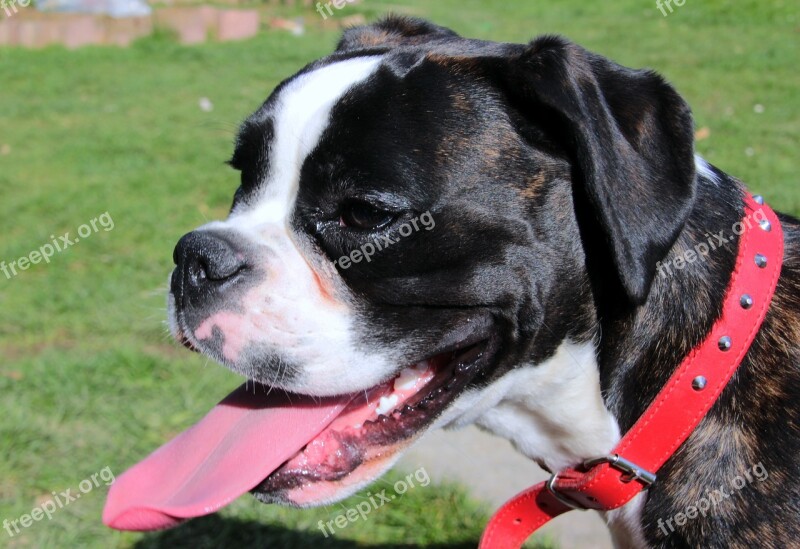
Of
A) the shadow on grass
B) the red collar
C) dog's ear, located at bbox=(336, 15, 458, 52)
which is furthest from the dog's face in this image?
the shadow on grass

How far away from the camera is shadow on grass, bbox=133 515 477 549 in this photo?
10.8 ft

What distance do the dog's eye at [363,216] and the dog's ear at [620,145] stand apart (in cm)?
47

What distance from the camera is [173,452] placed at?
97.9 inches

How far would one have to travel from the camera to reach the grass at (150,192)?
3.43 metres

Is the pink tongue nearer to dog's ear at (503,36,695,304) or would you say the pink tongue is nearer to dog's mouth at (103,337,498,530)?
dog's mouth at (103,337,498,530)

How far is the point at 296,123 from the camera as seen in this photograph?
2.20 meters

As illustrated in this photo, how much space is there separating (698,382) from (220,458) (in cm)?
123

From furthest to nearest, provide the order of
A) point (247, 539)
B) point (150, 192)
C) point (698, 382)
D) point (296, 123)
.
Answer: point (150, 192) < point (247, 539) < point (296, 123) < point (698, 382)

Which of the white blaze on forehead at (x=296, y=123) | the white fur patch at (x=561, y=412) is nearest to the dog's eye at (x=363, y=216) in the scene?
the white blaze on forehead at (x=296, y=123)

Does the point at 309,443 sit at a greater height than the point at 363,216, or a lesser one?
lesser

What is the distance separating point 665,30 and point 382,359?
38.1 ft

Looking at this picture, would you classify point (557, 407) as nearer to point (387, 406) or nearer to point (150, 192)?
point (387, 406)

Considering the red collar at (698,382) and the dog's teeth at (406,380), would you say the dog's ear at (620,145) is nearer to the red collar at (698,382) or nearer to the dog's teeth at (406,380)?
the red collar at (698,382)

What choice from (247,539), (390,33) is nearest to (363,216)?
(390,33)
